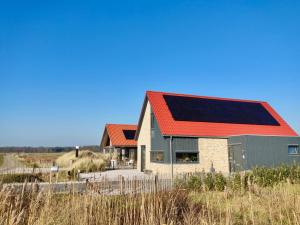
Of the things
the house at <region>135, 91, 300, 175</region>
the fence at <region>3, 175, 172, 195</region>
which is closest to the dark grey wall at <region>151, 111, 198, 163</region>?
the house at <region>135, 91, 300, 175</region>

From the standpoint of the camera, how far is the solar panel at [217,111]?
70.1ft

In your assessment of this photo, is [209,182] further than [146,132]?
No

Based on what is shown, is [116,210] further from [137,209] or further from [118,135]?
[118,135]

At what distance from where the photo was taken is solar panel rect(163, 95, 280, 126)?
21359 mm

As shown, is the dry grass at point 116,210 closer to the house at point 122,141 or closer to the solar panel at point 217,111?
the solar panel at point 217,111

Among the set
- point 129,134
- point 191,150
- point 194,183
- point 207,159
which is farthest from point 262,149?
point 129,134

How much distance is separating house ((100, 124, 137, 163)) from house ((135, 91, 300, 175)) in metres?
6.75

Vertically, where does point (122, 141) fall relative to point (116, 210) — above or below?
above

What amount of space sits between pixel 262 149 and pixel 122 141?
17183mm

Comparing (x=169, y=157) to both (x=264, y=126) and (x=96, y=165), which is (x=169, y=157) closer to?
(x=96, y=165)

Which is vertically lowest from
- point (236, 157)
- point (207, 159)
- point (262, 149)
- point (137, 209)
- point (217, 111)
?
point (137, 209)

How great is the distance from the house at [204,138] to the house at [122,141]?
6747mm

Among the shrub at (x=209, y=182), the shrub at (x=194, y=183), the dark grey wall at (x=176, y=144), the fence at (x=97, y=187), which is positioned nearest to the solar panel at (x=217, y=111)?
the dark grey wall at (x=176, y=144)

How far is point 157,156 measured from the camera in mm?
20562
